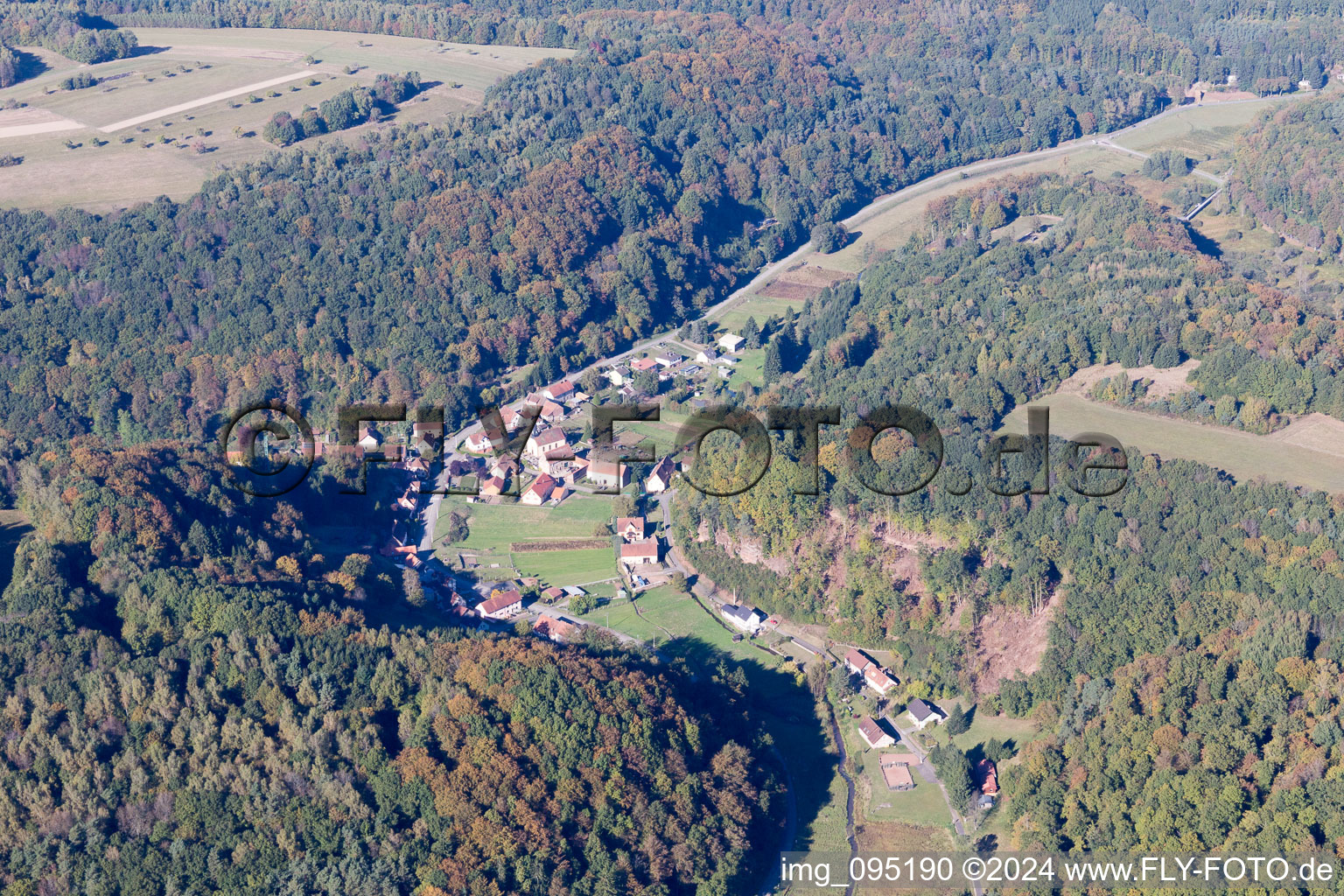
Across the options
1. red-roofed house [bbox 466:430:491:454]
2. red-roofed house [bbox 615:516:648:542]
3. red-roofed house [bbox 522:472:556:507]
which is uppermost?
red-roofed house [bbox 466:430:491:454]

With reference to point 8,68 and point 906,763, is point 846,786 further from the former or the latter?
point 8,68

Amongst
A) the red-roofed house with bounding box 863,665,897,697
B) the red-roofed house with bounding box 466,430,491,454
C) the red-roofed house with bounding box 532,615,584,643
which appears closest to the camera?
the red-roofed house with bounding box 863,665,897,697

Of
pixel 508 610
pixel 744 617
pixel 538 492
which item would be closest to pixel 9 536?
pixel 508 610

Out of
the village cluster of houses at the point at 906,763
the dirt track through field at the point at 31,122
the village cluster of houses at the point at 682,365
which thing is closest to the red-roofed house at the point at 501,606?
the village cluster of houses at the point at 906,763

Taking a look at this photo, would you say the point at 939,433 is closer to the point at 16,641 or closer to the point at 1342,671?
the point at 1342,671

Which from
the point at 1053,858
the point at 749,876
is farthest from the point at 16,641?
the point at 1053,858

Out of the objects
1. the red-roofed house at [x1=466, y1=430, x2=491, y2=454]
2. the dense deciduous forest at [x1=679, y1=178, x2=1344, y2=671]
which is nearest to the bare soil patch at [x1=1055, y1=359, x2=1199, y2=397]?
the dense deciduous forest at [x1=679, y1=178, x2=1344, y2=671]

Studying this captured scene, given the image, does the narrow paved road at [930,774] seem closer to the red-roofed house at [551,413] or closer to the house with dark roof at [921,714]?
the house with dark roof at [921,714]

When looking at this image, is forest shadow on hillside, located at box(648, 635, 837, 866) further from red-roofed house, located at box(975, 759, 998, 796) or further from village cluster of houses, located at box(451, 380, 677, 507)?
village cluster of houses, located at box(451, 380, 677, 507)
